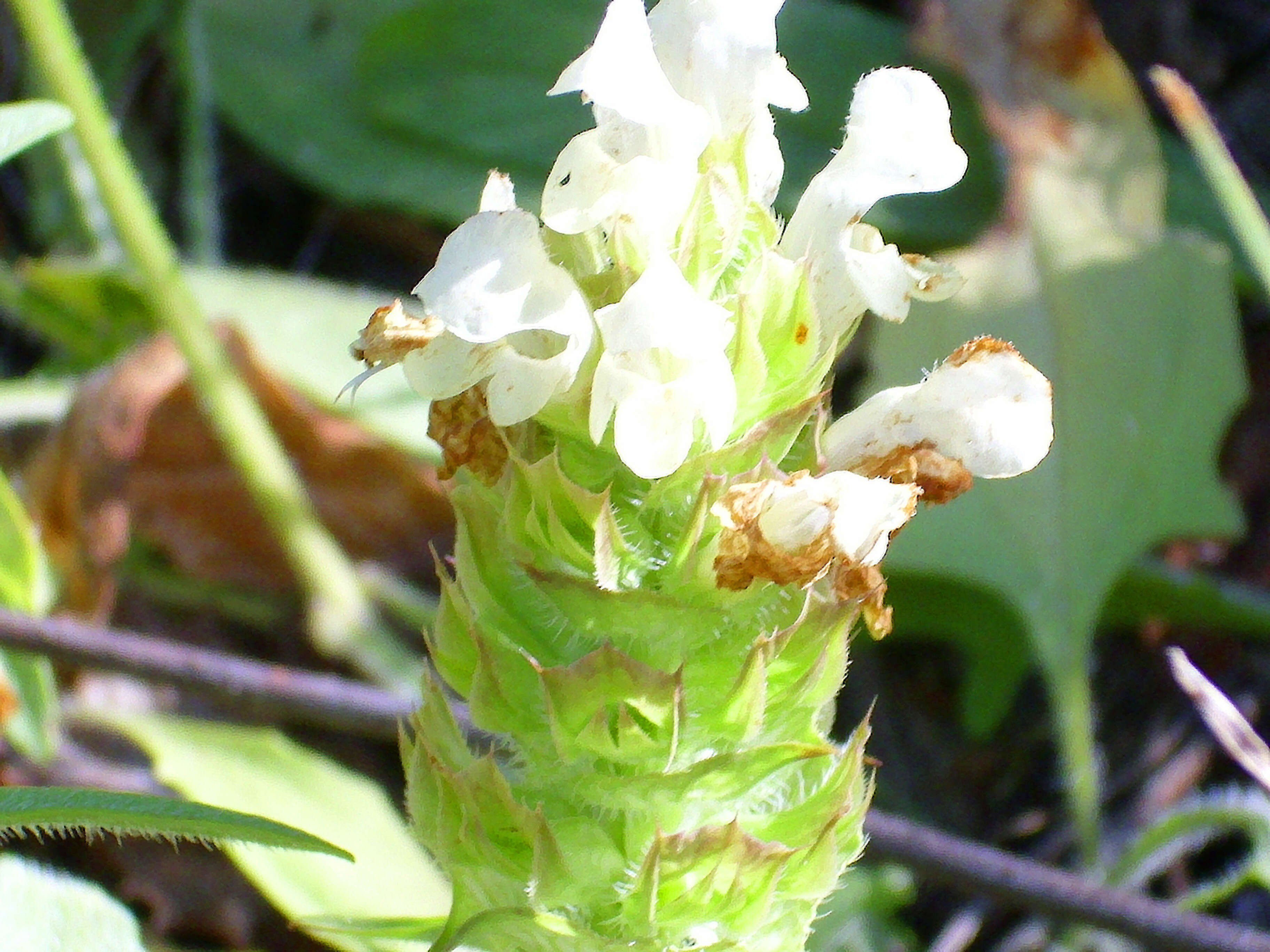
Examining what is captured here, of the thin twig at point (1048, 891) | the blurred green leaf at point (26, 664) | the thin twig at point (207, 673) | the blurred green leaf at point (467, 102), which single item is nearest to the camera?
the thin twig at point (1048, 891)

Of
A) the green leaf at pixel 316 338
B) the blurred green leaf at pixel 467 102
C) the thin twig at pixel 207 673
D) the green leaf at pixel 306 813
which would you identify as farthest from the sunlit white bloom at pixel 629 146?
the blurred green leaf at pixel 467 102

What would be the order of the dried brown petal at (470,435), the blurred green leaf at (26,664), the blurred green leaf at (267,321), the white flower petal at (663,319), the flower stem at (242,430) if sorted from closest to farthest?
the white flower petal at (663,319)
the dried brown petal at (470,435)
the blurred green leaf at (26,664)
the flower stem at (242,430)
the blurred green leaf at (267,321)

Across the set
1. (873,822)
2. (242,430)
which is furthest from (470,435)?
(242,430)

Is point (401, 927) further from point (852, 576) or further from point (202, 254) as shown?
point (202, 254)

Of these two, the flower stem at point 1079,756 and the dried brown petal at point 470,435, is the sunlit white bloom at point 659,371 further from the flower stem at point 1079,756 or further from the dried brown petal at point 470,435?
the flower stem at point 1079,756

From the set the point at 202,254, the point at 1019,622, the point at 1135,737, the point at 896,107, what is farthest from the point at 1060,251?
the point at 202,254

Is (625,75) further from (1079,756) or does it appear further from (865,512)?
(1079,756)

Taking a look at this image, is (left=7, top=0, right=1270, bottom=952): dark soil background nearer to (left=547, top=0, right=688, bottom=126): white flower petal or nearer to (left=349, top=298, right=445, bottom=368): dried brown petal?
(left=349, top=298, right=445, bottom=368): dried brown petal
